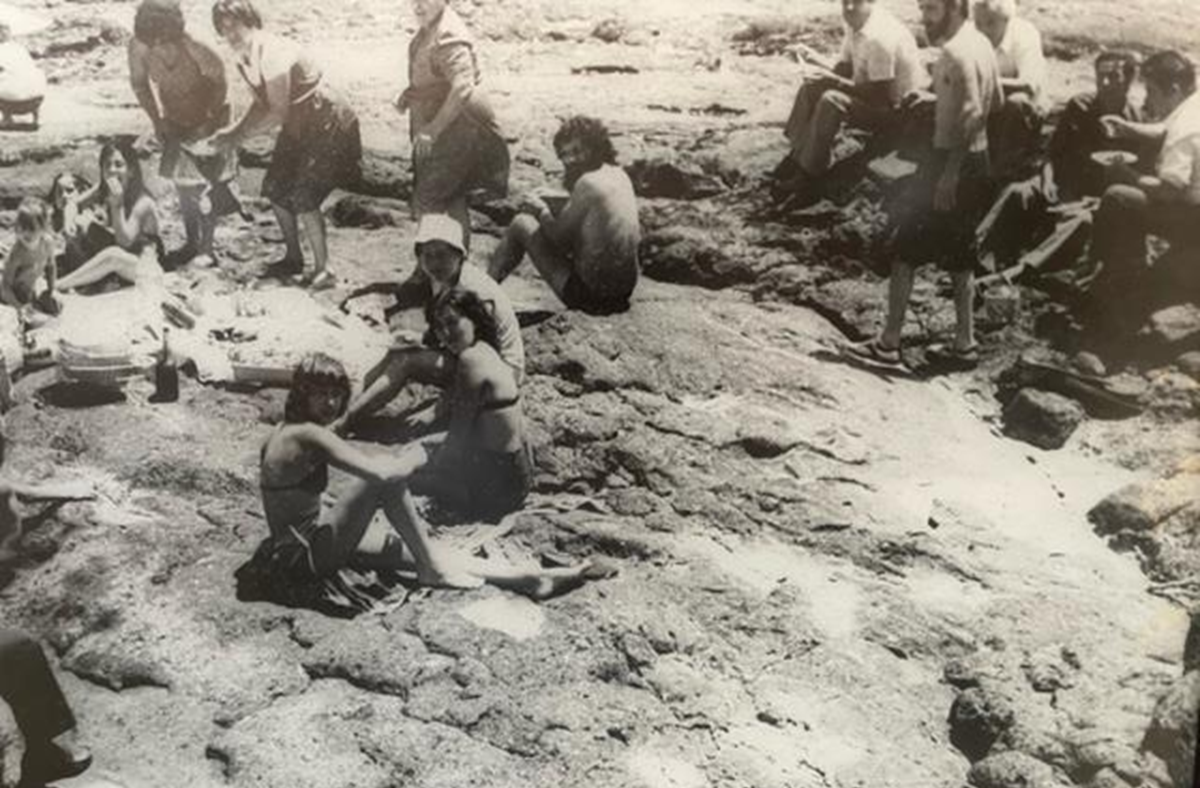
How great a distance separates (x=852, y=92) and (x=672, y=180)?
0.75 metres

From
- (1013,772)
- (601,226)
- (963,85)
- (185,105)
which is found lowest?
(1013,772)

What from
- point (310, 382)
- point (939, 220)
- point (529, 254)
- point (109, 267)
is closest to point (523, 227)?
point (529, 254)

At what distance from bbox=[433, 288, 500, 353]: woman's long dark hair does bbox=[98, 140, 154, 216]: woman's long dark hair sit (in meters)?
1.47

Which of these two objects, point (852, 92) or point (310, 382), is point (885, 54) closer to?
point (852, 92)

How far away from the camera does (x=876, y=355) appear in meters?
4.25

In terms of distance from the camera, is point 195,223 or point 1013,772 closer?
point 1013,772

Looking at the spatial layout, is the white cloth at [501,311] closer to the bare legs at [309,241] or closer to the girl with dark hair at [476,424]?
the girl with dark hair at [476,424]

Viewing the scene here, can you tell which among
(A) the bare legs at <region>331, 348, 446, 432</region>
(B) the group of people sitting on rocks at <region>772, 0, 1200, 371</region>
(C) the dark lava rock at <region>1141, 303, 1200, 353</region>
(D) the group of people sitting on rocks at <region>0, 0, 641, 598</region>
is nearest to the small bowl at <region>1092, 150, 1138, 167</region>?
(B) the group of people sitting on rocks at <region>772, 0, 1200, 371</region>

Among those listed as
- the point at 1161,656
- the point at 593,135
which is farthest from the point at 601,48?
the point at 1161,656

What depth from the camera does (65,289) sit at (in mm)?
4402

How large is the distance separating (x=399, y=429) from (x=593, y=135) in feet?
4.19

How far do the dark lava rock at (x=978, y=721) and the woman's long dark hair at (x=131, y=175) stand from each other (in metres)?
3.51

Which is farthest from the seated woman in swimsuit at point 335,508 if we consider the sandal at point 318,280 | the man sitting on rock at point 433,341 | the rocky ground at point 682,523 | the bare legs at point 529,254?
the bare legs at point 529,254

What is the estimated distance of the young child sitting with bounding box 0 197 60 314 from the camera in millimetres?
4199
